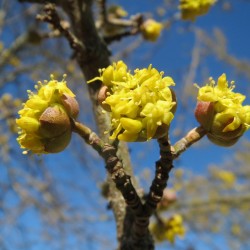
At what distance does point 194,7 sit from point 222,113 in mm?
1298

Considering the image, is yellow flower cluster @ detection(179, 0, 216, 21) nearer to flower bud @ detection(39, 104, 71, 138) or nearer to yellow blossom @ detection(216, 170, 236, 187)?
flower bud @ detection(39, 104, 71, 138)

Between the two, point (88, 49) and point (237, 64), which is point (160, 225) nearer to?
point (88, 49)

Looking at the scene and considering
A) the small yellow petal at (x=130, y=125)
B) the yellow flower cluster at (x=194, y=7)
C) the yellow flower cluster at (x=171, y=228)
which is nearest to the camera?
the small yellow petal at (x=130, y=125)

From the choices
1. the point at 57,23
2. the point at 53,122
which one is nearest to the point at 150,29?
the point at 57,23

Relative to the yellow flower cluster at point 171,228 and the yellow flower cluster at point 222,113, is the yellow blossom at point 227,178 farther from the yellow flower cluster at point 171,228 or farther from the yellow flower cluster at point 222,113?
the yellow flower cluster at point 222,113

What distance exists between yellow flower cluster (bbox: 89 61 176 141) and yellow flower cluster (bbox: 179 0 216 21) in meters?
1.31

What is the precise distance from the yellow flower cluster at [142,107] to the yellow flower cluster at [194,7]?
131 cm

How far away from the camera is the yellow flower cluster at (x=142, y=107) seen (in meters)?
1.11

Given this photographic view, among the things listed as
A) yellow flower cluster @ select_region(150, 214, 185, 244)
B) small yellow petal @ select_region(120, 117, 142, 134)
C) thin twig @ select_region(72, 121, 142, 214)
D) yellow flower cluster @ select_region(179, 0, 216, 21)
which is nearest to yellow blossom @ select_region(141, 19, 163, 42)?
yellow flower cluster @ select_region(179, 0, 216, 21)

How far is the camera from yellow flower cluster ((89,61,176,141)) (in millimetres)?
1114

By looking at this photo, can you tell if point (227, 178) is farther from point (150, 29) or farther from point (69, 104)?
point (69, 104)

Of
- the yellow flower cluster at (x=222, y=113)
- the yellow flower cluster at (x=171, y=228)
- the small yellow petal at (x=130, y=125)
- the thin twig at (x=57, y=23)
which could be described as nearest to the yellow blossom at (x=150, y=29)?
the thin twig at (x=57, y=23)

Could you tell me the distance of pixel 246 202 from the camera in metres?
4.82

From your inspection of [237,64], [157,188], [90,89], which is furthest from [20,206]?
[237,64]
